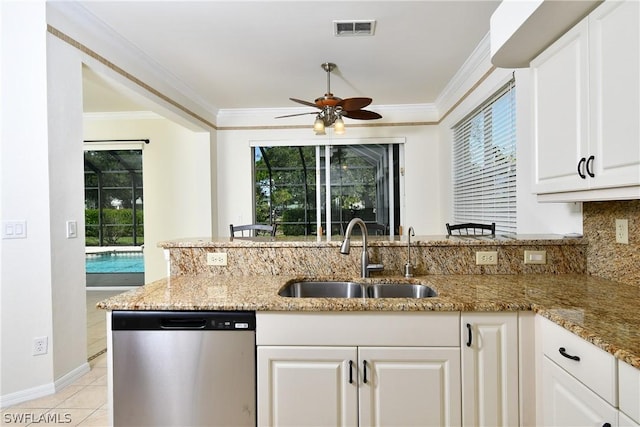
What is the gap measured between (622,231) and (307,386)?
1.62 metres

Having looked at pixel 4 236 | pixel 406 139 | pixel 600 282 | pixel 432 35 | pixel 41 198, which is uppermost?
pixel 432 35

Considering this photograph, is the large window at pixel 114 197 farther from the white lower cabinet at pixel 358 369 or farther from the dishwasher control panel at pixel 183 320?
the white lower cabinet at pixel 358 369

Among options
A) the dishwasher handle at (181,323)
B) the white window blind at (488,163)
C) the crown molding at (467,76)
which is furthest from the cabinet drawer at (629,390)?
the crown molding at (467,76)

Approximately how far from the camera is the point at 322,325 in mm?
A: 1379

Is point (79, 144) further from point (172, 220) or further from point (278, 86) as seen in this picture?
point (172, 220)

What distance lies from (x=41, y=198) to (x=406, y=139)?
413 cm

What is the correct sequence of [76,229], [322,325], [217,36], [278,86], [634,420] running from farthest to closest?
[278,86], [217,36], [76,229], [322,325], [634,420]

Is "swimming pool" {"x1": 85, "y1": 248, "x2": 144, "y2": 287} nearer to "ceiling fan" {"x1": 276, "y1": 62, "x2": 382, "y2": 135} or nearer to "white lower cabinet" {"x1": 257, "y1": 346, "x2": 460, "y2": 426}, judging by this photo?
"ceiling fan" {"x1": 276, "y1": 62, "x2": 382, "y2": 135}

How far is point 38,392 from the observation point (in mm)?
2174

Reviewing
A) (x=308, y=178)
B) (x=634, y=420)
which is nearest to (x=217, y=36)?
(x=308, y=178)

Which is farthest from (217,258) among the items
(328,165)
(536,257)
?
(328,165)

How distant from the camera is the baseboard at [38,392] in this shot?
82.6 inches

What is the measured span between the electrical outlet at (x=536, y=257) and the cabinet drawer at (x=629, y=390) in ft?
3.35

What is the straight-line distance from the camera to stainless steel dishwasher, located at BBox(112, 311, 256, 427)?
4.51 feet
